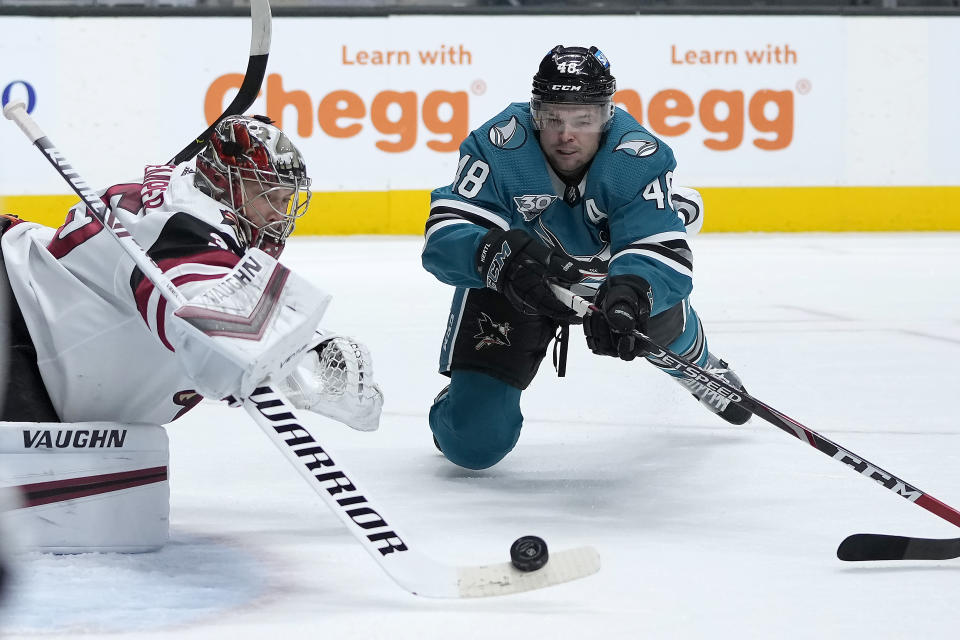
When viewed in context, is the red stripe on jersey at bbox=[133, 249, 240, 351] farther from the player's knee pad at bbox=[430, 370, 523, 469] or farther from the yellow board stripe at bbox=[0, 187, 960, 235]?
the yellow board stripe at bbox=[0, 187, 960, 235]

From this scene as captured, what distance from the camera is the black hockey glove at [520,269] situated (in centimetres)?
201

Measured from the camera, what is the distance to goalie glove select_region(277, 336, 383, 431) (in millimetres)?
1784

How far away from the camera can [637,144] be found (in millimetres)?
2189

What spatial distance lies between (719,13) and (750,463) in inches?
197

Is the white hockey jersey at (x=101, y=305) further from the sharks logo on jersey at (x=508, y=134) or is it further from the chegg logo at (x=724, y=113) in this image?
the chegg logo at (x=724, y=113)

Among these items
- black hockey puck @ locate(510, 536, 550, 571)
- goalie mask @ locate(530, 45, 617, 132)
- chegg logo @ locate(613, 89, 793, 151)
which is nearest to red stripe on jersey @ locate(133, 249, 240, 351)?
black hockey puck @ locate(510, 536, 550, 571)

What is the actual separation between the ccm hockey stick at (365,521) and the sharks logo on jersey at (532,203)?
0.82m

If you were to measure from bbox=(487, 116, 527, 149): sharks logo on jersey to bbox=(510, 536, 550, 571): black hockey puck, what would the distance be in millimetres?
885

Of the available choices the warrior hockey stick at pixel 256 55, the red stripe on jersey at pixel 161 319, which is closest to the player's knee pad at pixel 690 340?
the warrior hockey stick at pixel 256 55

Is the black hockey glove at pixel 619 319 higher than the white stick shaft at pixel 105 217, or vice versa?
the white stick shaft at pixel 105 217

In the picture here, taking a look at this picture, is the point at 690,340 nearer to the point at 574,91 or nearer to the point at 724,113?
the point at 574,91

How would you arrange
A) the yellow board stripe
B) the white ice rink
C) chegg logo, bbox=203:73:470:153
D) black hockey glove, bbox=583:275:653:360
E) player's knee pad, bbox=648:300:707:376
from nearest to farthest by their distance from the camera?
the white ice rink
black hockey glove, bbox=583:275:653:360
player's knee pad, bbox=648:300:707:376
chegg logo, bbox=203:73:470:153
the yellow board stripe

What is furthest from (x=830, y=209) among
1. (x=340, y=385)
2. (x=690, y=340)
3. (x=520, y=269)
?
(x=340, y=385)

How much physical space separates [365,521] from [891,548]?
0.70 metres
